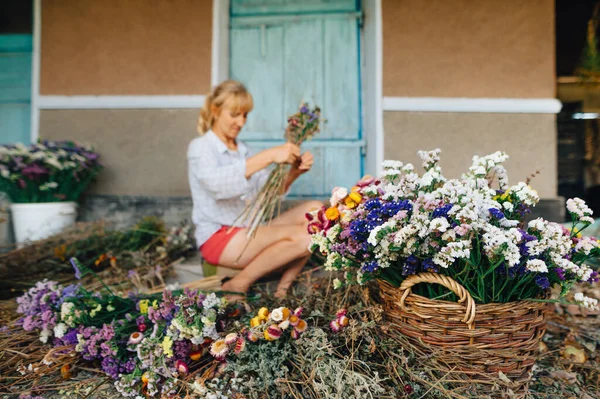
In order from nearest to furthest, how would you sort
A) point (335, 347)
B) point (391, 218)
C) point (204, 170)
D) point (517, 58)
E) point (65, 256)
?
point (391, 218) < point (335, 347) < point (204, 170) < point (65, 256) < point (517, 58)

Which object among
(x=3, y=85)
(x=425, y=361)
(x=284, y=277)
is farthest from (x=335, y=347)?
(x=3, y=85)

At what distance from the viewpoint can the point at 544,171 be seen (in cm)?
325

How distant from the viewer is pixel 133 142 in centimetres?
340

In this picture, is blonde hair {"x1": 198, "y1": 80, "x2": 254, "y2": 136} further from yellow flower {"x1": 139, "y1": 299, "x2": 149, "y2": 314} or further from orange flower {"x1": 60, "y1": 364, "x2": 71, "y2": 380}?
orange flower {"x1": 60, "y1": 364, "x2": 71, "y2": 380}

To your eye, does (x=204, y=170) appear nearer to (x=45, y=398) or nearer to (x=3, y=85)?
(x=45, y=398)

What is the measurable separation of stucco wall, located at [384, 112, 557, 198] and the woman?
1257 mm

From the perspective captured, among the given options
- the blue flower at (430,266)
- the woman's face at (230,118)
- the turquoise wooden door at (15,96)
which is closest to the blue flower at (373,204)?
the blue flower at (430,266)

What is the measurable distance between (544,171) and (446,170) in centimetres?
76

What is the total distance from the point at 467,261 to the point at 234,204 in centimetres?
142

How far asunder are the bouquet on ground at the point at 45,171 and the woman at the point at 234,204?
125 centimetres

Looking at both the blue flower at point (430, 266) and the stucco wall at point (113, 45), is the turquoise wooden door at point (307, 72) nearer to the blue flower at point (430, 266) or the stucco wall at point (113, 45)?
the stucco wall at point (113, 45)

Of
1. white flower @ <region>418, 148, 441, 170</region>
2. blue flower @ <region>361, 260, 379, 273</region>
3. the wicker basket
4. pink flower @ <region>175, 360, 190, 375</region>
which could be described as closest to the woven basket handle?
the wicker basket

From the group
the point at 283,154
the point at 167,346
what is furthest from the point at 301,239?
the point at 167,346

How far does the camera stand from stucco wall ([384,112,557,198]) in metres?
3.24
